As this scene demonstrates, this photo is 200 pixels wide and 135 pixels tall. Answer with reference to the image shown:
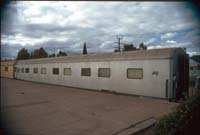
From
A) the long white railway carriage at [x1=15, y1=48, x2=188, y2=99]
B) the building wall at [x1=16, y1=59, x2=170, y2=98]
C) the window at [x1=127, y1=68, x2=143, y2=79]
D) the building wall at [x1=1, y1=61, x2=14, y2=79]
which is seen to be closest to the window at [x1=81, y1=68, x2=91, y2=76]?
the long white railway carriage at [x1=15, y1=48, x2=188, y2=99]

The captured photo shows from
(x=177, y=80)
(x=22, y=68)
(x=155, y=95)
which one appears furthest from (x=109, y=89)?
(x=22, y=68)

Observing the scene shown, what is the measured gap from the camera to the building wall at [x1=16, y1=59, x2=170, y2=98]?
957 cm

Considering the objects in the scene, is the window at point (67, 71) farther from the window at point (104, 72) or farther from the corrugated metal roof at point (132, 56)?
the window at point (104, 72)

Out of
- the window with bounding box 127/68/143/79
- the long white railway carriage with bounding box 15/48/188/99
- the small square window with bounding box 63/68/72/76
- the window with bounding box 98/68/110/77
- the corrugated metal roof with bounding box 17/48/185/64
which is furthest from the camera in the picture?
the small square window with bounding box 63/68/72/76

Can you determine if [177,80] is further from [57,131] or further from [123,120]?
[57,131]

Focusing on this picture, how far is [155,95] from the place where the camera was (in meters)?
9.76

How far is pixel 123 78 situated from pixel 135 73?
0.98 meters

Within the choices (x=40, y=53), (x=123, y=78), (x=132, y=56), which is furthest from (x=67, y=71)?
(x=40, y=53)

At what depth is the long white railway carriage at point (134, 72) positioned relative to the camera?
943 cm

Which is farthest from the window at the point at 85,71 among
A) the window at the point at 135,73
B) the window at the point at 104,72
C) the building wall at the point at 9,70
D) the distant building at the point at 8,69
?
the building wall at the point at 9,70

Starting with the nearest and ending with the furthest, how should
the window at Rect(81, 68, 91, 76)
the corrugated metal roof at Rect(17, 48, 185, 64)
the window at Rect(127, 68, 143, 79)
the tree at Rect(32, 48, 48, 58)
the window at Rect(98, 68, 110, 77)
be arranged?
the corrugated metal roof at Rect(17, 48, 185, 64) < the window at Rect(127, 68, 143, 79) < the window at Rect(98, 68, 110, 77) < the window at Rect(81, 68, 91, 76) < the tree at Rect(32, 48, 48, 58)

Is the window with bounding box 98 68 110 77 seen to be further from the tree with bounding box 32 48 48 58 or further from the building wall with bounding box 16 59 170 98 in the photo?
the tree with bounding box 32 48 48 58

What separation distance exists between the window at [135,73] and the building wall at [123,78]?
0.19m

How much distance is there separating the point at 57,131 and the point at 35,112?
2.42 m
